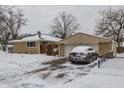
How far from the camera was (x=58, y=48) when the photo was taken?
34.5 metres

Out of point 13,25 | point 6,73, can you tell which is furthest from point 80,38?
point 13,25

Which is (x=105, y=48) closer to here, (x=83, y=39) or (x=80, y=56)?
(x=83, y=39)

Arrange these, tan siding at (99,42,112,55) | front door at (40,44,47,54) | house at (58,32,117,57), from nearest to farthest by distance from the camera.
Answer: house at (58,32,117,57)
tan siding at (99,42,112,55)
front door at (40,44,47,54)

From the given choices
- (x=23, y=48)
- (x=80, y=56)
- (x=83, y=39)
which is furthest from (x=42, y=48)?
(x=80, y=56)

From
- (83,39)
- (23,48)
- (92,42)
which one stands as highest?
(83,39)

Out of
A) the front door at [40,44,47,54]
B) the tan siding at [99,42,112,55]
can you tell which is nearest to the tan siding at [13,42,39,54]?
the front door at [40,44,47,54]

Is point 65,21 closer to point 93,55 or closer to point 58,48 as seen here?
point 58,48

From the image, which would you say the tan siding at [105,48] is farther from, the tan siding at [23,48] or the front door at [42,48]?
the tan siding at [23,48]

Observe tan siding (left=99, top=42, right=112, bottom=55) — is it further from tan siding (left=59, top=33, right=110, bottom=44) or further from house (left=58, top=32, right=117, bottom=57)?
tan siding (left=59, top=33, right=110, bottom=44)

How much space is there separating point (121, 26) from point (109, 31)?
244 centimetres

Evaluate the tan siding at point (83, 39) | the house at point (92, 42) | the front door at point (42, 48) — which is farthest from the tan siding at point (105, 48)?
the front door at point (42, 48)

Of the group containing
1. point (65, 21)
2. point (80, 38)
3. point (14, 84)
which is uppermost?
point (65, 21)

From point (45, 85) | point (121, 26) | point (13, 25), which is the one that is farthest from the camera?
point (13, 25)

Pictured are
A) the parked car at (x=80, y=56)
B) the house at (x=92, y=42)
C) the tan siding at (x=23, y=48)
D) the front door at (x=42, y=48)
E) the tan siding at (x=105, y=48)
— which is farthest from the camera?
the tan siding at (x=23, y=48)
